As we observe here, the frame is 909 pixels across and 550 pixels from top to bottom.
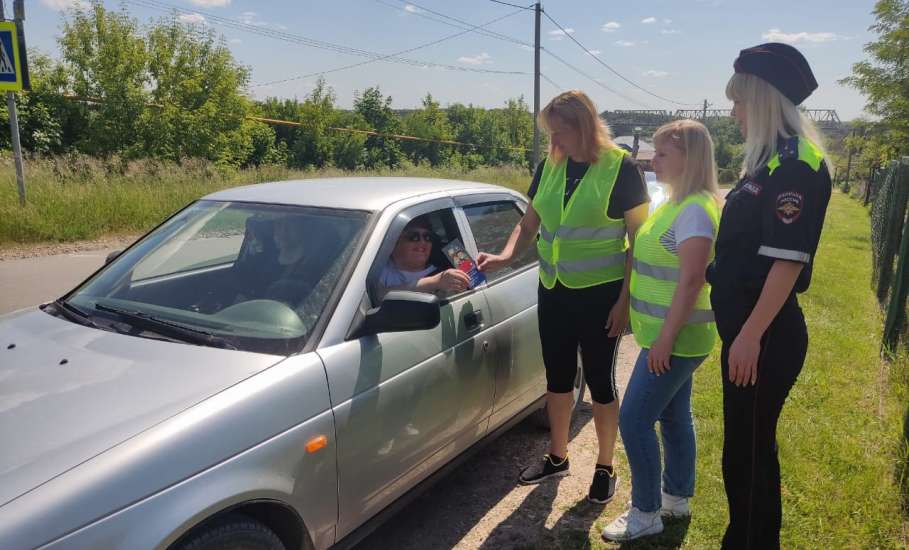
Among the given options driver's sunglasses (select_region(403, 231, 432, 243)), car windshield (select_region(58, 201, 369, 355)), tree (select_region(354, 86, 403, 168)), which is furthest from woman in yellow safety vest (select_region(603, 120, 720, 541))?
tree (select_region(354, 86, 403, 168))

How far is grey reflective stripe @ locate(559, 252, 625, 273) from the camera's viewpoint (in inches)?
120

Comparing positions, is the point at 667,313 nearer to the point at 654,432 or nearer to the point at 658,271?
the point at 658,271

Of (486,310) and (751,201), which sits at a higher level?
(751,201)

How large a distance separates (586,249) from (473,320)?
2.11ft

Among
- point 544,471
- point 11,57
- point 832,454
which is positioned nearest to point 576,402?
point 544,471

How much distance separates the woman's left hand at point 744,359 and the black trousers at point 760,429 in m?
0.04

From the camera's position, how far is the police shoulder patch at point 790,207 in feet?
6.70

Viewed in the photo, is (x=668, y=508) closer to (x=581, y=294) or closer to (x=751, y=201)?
(x=581, y=294)

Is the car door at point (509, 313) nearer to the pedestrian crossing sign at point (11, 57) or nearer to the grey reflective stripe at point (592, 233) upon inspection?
the grey reflective stripe at point (592, 233)

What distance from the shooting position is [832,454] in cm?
377

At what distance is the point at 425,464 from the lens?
2785mm

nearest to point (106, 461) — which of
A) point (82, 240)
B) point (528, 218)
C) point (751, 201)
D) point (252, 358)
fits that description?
point (252, 358)

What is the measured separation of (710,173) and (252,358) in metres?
1.99

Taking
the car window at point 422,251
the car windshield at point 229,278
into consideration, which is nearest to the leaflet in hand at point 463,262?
the car window at point 422,251
